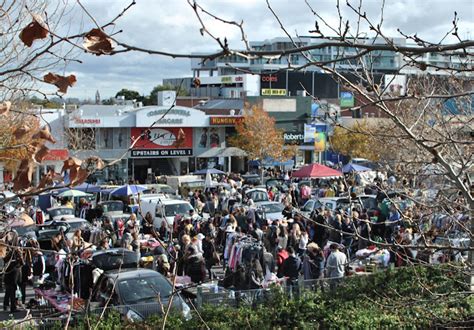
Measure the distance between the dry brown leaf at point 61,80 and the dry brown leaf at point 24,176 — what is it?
444 mm

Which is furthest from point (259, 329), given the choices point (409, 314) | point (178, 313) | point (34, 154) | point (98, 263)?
point (34, 154)

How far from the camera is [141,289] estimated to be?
12.0m

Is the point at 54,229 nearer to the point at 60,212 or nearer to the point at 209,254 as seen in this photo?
the point at 60,212

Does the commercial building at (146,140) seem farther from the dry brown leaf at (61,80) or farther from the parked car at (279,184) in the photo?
the dry brown leaf at (61,80)

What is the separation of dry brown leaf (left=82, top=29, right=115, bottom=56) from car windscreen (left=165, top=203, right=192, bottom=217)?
22333mm

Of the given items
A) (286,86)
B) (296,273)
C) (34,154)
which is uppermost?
(286,86)

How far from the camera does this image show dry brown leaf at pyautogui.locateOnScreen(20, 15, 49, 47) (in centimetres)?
299

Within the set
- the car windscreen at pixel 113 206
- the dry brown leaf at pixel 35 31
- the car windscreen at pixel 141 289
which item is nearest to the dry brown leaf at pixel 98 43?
the dry brown leaf at pixel 35 31

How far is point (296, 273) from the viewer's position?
15516mm

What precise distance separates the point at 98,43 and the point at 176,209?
22.7 m

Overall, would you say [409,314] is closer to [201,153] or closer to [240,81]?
[201,153]

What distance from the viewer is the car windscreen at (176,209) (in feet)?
82.7

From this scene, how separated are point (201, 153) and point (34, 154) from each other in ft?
148

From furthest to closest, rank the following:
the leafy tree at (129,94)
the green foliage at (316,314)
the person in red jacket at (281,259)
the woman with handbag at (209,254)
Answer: the leafy tree at (129,94) < the woman with handbag at (209,254) < the person in red jacket at (281,259) < the green foliage at (316,314)
